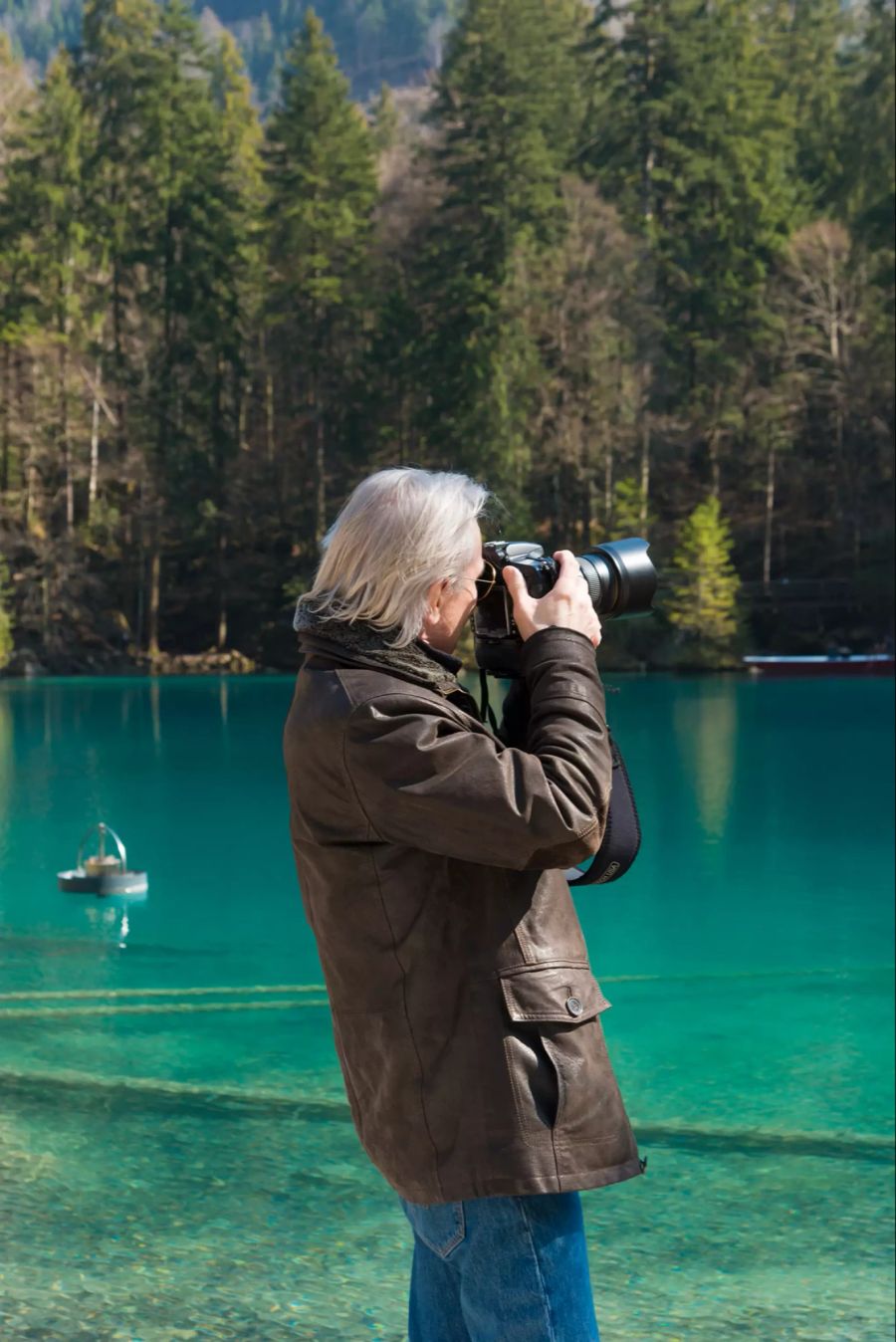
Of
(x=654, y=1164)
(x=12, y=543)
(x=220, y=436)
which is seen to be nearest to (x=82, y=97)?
(x=220, y=436)

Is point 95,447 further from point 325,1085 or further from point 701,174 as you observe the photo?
point 325,1085

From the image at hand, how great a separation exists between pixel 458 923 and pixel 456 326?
3201 centimetres

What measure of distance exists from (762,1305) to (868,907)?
7.43 metres

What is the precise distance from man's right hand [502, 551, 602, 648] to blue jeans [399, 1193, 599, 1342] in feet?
1.68

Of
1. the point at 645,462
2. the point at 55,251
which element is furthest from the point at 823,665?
the point at 55,251

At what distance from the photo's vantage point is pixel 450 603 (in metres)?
1.58

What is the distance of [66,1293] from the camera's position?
2.71m

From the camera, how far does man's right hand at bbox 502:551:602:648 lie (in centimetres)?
160

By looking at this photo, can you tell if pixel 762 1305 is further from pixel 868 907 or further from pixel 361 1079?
pixel 868 907

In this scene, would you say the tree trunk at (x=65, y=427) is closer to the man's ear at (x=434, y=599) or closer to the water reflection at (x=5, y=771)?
the water reflection at (x=5, y=771)

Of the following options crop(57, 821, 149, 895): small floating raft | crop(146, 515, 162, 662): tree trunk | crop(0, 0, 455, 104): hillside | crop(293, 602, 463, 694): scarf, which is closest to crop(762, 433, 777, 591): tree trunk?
crop(146, 515, 162, 662): tree trunk

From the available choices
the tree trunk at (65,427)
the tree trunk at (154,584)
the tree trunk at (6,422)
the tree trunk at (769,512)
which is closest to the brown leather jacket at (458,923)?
the tree trunk at (769,512)

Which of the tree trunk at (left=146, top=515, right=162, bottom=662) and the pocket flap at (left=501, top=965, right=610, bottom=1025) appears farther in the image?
the tree trunk at (left=146, top=515, right=162, bottom=662)

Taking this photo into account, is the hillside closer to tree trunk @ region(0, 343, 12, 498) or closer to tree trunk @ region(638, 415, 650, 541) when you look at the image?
tree trunk @ region(0, 343, 12, 498)
